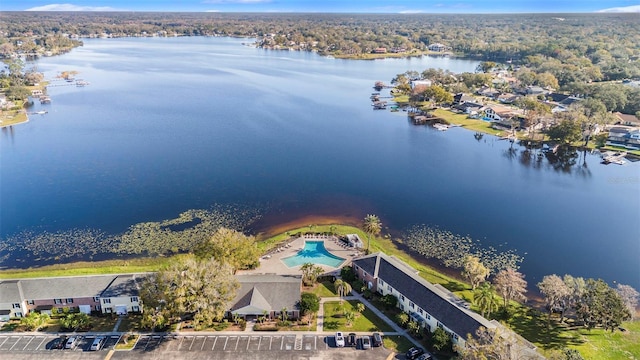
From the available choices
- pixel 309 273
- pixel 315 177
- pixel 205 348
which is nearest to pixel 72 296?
pixel 205 348

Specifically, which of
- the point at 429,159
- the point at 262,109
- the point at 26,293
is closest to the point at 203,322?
the point at 26,293

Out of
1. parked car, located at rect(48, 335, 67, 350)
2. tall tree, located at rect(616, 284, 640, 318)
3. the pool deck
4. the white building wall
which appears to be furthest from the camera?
the pool deck

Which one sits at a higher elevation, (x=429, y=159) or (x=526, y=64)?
(x=526, y=64)

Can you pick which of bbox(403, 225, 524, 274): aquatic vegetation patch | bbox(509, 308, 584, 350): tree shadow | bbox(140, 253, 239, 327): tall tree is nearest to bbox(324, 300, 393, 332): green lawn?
bbox(140, 253, 239, 327): tall tree

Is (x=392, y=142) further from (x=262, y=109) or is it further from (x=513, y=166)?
(x=262, y=109)

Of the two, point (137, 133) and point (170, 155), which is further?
point (137, 133)

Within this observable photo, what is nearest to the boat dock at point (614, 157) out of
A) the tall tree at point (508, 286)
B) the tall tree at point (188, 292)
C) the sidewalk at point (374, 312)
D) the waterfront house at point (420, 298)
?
the tall tree at point (508, 286)

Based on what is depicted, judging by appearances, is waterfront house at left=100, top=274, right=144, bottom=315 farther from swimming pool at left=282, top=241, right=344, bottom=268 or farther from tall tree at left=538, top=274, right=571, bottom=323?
tall tree at left=538, top=274, right=571, bottom=323
